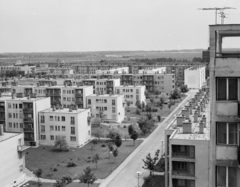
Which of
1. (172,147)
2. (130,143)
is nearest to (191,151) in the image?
(172,147)

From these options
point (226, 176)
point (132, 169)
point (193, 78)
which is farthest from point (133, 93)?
point (226, 176)

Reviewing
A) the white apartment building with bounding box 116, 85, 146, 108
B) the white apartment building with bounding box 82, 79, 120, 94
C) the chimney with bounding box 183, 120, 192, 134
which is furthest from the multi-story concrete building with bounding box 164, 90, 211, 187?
the white apartment building with bounding box 82, 79, 120, 94

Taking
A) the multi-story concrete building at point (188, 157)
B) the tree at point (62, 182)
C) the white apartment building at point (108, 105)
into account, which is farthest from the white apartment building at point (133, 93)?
the multi-story concrete building at point (188, 157)

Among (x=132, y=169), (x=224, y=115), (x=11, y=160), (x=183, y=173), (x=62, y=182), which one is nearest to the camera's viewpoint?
(x=224, y=115)

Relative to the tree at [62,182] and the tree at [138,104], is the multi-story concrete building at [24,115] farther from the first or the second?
the tree at [138,104]

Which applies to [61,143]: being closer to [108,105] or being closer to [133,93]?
[108,105]

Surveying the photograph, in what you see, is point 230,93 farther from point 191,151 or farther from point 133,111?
point 133,111
